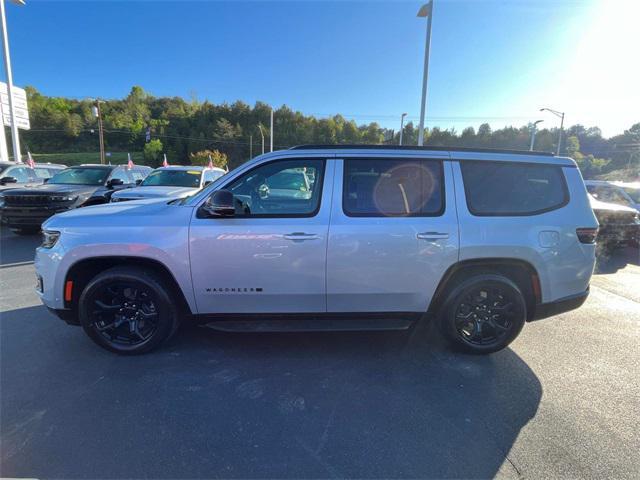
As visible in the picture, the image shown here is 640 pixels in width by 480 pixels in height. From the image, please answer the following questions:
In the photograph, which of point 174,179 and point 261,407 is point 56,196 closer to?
point 174,179

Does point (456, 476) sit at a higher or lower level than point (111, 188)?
lower

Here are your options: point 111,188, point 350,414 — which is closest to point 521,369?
point 350,414

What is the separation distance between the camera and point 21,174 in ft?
34.3

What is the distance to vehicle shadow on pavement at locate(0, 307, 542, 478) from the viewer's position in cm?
201

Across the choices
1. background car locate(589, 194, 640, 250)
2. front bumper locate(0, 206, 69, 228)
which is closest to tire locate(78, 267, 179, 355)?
front bumper locate(0, 206, 69, 228)

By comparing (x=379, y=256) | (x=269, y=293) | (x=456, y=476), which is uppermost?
(x=379, y=256)

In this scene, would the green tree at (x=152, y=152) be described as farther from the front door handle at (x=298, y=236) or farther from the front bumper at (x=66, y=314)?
the front door handle at (x=298, y=236)

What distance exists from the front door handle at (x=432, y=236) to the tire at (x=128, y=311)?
2374 millimetres

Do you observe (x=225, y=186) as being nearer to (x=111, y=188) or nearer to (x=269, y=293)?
(x=269, y=293)

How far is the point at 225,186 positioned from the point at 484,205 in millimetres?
2459

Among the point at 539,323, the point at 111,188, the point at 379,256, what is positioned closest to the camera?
the point at 379,256

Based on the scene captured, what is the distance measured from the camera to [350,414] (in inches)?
95.9

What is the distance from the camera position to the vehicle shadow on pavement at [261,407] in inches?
79.3

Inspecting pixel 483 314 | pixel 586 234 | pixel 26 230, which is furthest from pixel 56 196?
pixel 586 234
